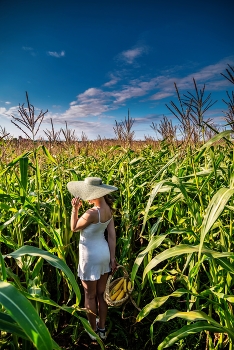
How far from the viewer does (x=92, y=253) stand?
8.21 feet

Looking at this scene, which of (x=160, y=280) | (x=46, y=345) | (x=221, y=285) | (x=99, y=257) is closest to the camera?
(x=46, y=345)

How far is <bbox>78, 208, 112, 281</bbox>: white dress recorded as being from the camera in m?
2.50

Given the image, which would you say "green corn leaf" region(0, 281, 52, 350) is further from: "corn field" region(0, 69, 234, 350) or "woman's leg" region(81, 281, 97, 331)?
"woman's leg" region(81, 281, 97, 331)

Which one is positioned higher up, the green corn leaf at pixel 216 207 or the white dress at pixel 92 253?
the green corn leaf at pixel 216 207

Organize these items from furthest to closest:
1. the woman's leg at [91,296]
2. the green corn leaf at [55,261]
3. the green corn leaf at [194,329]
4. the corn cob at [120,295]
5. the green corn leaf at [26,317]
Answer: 1. the woman's leg at [91,296]
2. the corn cob at [120,295]
3. the green corn leaf at [194,329]
4. the green corn leaf at [55,261]
5. the green corn leaf at [26,317]

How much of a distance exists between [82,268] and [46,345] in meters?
1.67

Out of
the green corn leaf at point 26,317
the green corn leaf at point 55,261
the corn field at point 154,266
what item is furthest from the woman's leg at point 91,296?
the green corn leaf at point 26,317

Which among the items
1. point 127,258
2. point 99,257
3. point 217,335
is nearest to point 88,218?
point 99,257

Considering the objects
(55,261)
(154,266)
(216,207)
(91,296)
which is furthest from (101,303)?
(216,207)

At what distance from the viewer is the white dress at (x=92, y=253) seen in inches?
98.4

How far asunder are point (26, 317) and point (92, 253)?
1665mm

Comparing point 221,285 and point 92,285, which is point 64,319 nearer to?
point 92,285

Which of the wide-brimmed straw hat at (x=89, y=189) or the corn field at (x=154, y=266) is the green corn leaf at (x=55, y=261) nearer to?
the corn field at (x=154, y=266)

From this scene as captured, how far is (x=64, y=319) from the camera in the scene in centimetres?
268
